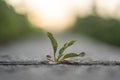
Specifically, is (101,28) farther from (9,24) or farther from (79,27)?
(9,24)

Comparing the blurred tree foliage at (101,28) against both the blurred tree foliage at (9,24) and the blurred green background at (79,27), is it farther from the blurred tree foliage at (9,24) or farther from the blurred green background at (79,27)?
the blurred tree foliage at (9,24)

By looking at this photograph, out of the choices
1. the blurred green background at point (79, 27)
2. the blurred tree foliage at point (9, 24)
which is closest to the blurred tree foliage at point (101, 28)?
the blurred green background at point (79, 27)

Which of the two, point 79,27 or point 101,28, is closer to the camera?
point 101,28

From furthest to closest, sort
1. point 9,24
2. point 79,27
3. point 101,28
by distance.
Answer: point 79,27, point 101,28, point 9,24

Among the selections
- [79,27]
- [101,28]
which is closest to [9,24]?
[101,28]

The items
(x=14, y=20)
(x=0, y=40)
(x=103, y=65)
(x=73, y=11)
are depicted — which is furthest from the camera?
(x=73, y=11)

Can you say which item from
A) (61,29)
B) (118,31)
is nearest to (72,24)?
(61,29)

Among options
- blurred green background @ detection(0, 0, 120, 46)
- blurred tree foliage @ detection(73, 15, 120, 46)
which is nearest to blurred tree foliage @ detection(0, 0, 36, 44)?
blurred green background @ detection(0, 0, 120, 46)

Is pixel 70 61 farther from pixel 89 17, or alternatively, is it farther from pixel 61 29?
pixel 61 29
